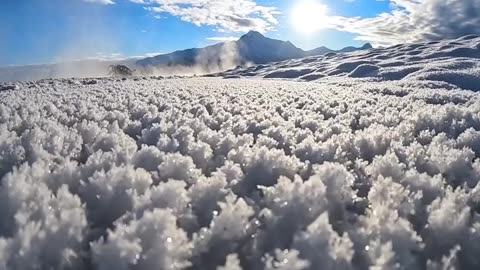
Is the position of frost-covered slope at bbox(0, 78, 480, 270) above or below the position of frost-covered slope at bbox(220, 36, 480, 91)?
above

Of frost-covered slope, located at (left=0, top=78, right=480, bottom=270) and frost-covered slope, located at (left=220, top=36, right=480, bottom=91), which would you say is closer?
frost-covered slope, located at (left=0, top=78, right=480, bottom=270)

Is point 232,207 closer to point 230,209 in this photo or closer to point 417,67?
point 230,209

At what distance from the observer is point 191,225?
4152 mm

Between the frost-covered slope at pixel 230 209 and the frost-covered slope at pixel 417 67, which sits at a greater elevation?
the frost-covered slope at pixel 230 209

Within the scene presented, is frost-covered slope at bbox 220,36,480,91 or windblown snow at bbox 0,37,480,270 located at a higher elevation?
windblown snow at bbox 0,37,480,270

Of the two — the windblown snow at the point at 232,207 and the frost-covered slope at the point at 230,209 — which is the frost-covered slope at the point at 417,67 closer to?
the windblown snow at the point at 232,207

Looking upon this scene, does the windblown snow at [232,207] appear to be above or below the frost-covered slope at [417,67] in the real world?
above

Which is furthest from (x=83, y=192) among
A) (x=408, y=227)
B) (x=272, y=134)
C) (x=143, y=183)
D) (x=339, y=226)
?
(x=272, y=134)

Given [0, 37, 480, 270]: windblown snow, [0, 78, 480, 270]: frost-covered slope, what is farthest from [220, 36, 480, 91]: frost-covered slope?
[0, 78, 480, 270]: frost-covered slope

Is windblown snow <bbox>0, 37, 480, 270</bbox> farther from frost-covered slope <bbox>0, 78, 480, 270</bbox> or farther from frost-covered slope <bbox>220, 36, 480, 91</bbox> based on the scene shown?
frost-covered slope <bbox>220, 36, 480, 91</bbox>

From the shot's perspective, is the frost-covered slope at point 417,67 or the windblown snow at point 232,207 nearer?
the windblown snow at point 232,207

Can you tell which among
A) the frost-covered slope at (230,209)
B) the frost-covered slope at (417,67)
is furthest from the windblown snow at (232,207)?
the frost-covered slope at (417,67)

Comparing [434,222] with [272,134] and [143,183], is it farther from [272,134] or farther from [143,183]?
[272,134]

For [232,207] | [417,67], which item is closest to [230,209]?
[232,207]
